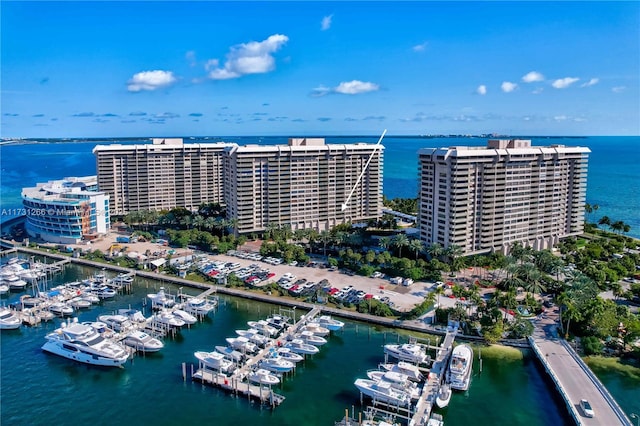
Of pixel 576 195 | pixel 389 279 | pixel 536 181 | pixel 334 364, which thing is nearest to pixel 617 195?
pixel 576 195

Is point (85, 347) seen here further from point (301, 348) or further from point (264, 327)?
point (301, 348)

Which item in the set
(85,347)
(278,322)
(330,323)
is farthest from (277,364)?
(85,347)

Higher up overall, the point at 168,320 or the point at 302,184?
the point at 302,184

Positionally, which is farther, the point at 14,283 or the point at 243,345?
the point at 14,283

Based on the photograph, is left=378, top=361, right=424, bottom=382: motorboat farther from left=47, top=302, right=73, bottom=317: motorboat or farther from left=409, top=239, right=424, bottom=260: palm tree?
left=47, top=302, right=73, bottom=317: motorboat

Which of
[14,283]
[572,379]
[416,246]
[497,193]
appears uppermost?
[497,193]

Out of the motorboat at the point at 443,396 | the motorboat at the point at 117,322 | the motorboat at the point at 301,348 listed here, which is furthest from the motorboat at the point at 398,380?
the motorboat at the point at 117,322

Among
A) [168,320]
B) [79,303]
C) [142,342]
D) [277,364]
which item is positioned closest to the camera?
[277,364]
